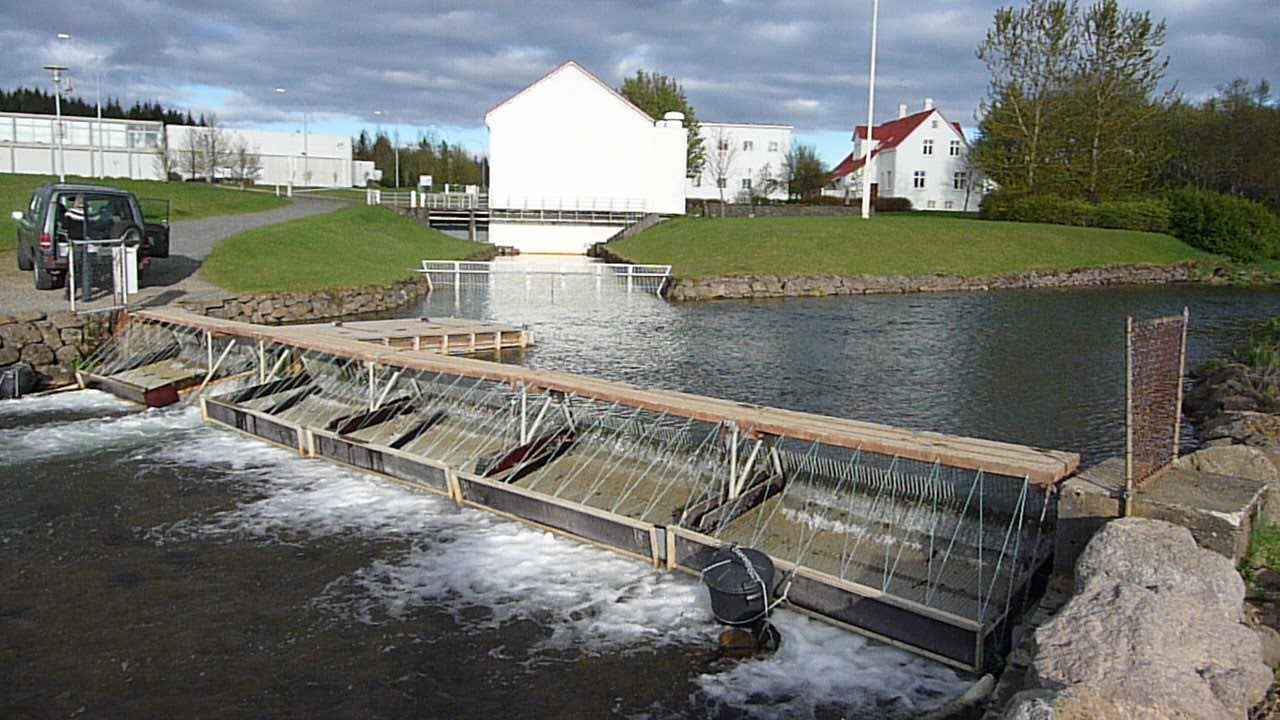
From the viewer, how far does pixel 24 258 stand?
24.4 metres

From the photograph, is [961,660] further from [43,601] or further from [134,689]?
[43,601]

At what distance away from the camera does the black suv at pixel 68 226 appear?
73.2 ft

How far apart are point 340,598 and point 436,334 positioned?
12572mm

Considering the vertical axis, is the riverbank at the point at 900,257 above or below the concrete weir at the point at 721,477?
above

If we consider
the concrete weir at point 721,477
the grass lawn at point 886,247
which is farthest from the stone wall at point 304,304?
the grass lawn at point 886,247

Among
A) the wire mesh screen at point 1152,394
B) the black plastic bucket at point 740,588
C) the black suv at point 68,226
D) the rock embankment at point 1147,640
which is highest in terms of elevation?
the black suv at point 68,226

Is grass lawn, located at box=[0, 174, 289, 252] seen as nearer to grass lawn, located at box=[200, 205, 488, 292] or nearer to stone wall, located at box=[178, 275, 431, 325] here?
grass lawn, located at box=[200, 205, 488, 292]

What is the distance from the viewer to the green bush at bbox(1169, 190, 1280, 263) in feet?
166

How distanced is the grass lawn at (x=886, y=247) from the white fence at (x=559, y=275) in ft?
3.70

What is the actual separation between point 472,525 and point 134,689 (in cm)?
418

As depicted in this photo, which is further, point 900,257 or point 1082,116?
point 1082,116

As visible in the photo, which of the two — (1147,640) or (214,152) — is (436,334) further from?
(214,152)

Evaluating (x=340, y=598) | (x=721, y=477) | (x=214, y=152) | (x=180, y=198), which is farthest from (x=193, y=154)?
(x=340, y=598)

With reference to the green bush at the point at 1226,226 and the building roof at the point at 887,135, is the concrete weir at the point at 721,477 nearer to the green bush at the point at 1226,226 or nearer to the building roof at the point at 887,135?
the green bush at the point at 1226,226
